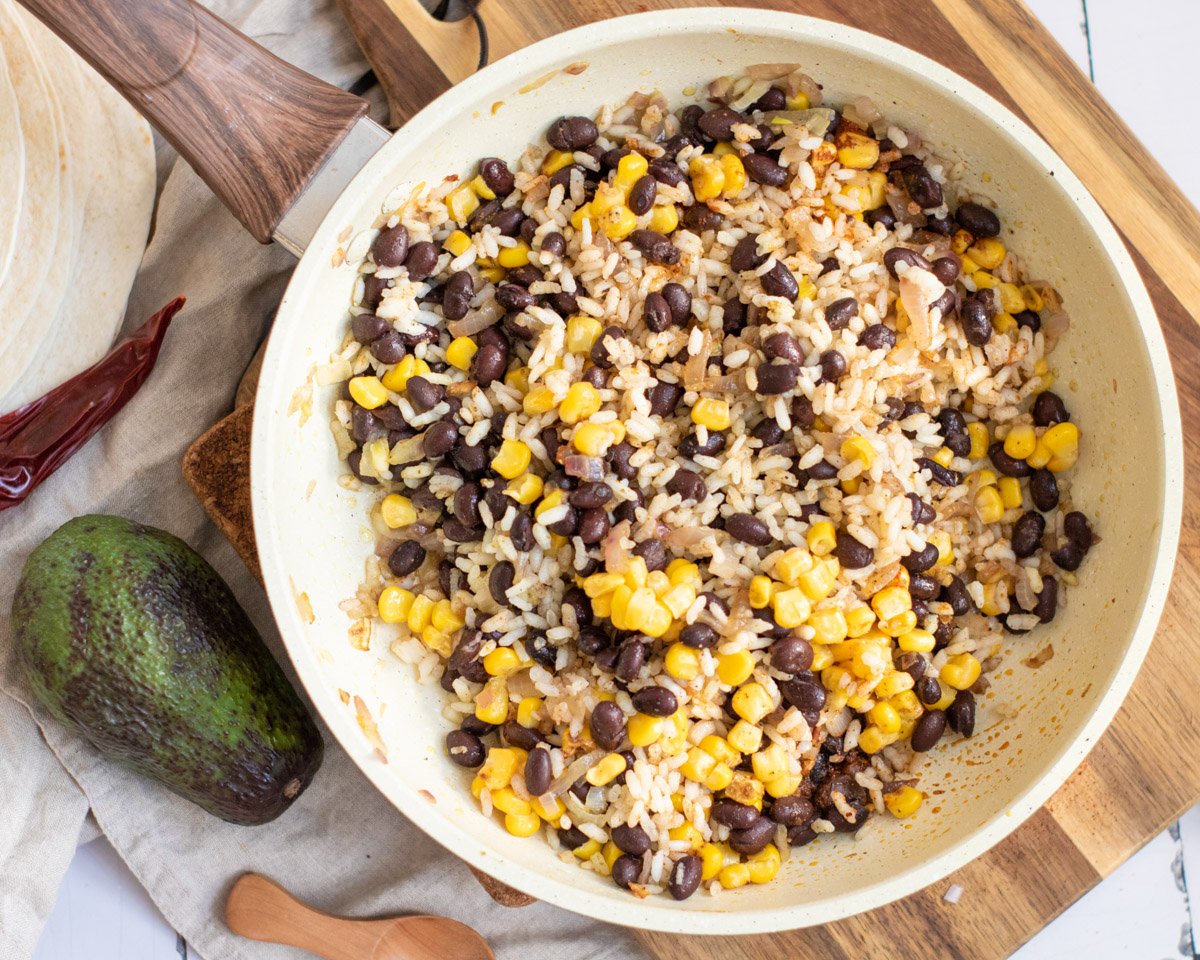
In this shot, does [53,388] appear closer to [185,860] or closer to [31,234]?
[31,234]

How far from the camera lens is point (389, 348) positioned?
2230 millimetres

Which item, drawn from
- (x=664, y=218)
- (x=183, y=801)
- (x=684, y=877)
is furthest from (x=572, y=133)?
(x=183, y=801)

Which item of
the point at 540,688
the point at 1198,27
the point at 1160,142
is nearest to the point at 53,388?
the point at 540,688

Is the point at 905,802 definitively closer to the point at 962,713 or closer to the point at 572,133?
the point at 962,713

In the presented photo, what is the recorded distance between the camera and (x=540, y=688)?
2.24 meters

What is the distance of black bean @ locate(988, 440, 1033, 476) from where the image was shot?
2311 millimetres

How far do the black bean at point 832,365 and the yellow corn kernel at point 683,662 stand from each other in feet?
1.94

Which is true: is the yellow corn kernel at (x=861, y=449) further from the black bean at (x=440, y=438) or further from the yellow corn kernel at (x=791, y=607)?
the black bean at (x=440, y=438)

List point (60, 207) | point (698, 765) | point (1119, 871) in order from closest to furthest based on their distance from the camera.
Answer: point (698, 765)
point (60, 207)
point (1119, 871)

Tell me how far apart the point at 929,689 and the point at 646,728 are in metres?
0.60

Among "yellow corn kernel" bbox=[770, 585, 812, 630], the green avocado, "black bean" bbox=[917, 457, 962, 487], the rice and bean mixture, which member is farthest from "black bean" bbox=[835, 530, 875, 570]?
the green avocado

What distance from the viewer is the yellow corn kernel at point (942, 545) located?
2245 mm

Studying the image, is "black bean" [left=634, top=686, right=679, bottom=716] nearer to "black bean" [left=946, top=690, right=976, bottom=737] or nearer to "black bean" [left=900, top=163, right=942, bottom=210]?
"black bean" [left=946, top=690, right=976, bottom=737]

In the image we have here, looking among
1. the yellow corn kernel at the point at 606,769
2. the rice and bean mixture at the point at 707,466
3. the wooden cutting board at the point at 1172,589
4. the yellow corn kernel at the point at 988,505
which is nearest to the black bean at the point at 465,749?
the rice and bean mixture at the point at 707,466
